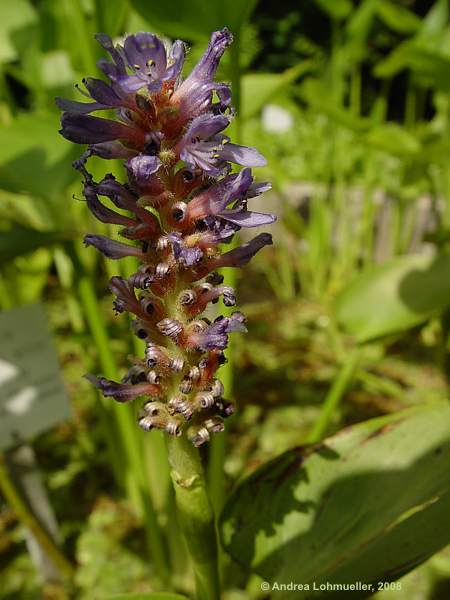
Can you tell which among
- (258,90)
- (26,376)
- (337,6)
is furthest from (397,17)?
(26,376)

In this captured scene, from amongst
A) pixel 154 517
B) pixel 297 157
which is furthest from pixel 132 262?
pixel 297 157

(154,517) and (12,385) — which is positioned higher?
(12,385)

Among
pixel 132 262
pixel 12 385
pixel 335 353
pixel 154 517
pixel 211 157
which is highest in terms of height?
pixel 211 157

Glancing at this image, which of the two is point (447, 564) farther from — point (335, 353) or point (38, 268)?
point (38, 268)

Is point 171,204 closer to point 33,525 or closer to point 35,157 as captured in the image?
point 35,157

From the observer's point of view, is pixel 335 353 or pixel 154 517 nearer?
pixel 154 517

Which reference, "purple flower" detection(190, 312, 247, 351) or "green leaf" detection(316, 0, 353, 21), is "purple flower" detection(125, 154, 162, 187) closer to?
"purple flower" detection(190, 312, 247, 351)

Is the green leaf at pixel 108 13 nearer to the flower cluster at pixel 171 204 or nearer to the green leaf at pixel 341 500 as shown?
the flower cluster at pixel 171 204

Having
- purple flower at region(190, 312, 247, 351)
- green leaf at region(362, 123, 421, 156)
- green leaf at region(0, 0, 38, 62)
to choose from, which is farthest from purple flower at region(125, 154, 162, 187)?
green leaf at region(362, 123, 421, 156)

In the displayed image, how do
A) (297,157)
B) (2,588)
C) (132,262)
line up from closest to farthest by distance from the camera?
1. (132,262)
2. (2,588)
3. (297,157)
